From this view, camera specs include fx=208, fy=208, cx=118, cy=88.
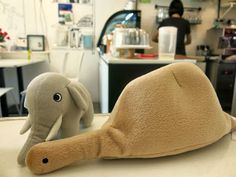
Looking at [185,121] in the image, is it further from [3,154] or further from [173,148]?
[3,154]

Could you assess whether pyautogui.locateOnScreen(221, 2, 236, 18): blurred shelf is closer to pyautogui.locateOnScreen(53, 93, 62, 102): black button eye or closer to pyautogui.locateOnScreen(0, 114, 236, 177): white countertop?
pyautogui.locateOnScreen(0, 114, 236, 177): white countertop

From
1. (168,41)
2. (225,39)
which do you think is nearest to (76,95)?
(168,41)

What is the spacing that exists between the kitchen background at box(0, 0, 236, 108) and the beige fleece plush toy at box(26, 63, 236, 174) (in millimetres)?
2469

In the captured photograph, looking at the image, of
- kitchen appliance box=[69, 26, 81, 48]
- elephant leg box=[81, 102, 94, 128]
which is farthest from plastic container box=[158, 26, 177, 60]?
kitchen appliance box=[69, 26, 81, 48]

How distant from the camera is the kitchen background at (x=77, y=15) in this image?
9.36ft

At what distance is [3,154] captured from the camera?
51 cm

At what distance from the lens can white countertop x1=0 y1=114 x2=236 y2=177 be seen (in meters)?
0.44

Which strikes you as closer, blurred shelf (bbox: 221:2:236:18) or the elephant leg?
the elephant leg

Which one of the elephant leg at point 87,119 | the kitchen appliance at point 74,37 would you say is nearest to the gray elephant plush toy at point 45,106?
the elephant leg at point 87,119

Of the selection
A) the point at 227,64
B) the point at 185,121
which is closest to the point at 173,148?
the point at 185,121

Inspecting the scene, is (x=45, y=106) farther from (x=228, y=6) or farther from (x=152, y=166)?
(x=228, y=6)

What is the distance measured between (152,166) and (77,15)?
283 centimetres

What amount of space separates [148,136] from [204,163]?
0.49ft

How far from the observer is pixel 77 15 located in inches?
116
